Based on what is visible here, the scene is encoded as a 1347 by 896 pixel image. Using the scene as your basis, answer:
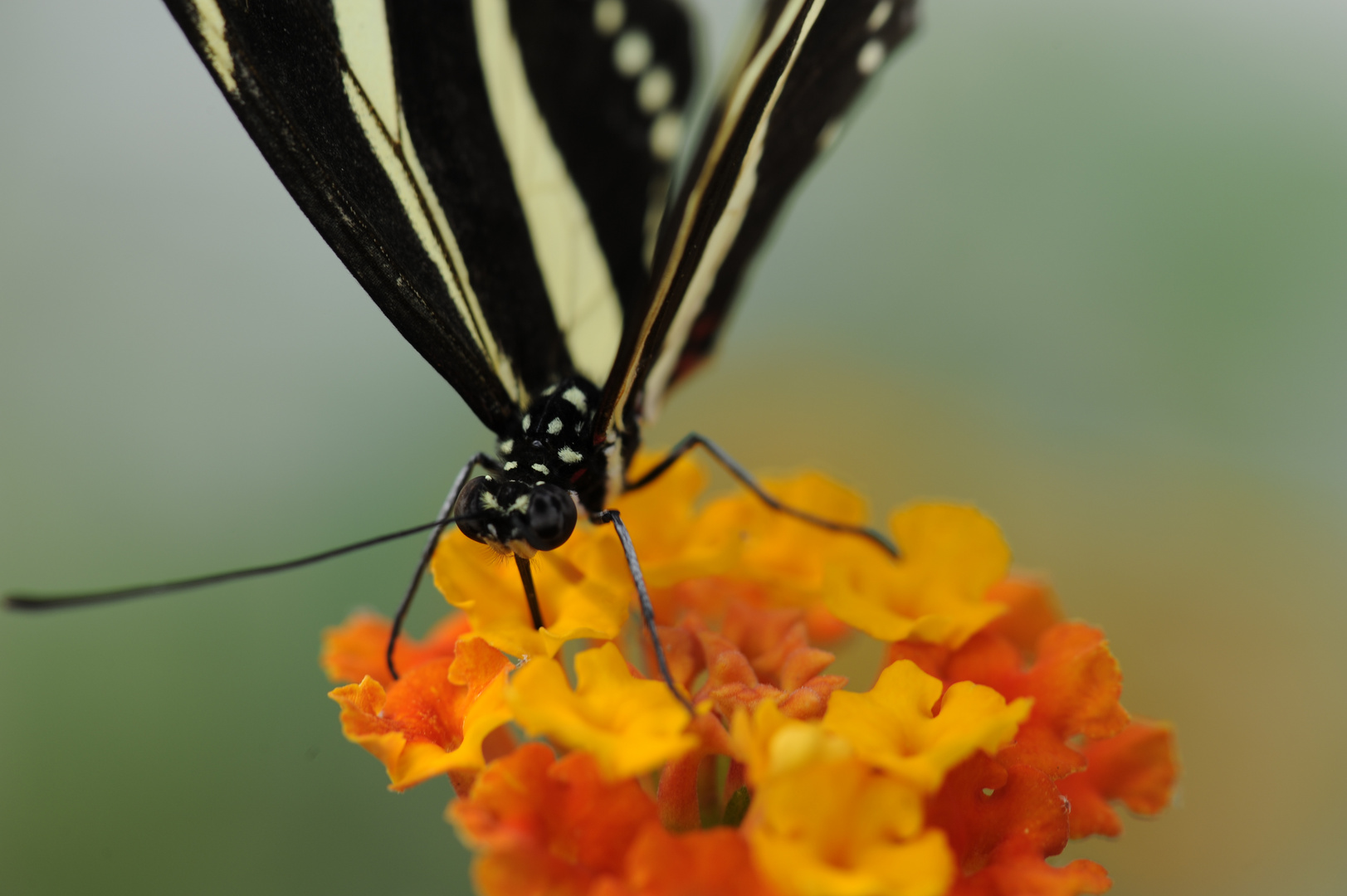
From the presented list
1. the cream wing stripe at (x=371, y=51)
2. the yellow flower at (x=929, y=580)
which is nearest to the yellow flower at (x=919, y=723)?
the yellow flower at (x=929, y=580)

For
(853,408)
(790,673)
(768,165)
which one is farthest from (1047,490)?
(790,673)

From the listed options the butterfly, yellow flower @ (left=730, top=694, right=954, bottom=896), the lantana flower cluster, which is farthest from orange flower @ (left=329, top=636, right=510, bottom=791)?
yellow flower @ (left=730, top=694, right=954, bottom=896)

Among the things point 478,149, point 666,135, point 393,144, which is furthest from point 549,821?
point 666,135

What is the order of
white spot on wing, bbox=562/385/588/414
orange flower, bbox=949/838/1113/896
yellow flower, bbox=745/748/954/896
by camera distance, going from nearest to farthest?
yellow flower, bbox=745/748/954/896 → orange flower, bbox=949/838/1113/896 → white spot on wing, bbox=562/385/588/414

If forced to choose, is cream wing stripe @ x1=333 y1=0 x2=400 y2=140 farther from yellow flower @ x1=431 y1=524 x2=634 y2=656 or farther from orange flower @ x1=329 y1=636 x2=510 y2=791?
orange flower @ x1=329 y1=636 x2=510 y2=791

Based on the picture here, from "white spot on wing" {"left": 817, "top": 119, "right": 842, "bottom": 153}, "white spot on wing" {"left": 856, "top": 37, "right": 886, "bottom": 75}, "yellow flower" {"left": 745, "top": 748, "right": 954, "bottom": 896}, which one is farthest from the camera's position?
"white spot on wing" {"left": 817, "top": 119, "right": 842, "bottom": 153}

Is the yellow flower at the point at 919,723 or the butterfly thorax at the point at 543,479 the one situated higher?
the yellow flower at the point at 919,723

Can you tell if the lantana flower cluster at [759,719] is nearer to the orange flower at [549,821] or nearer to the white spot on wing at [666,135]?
the orange flower at [549,821]
